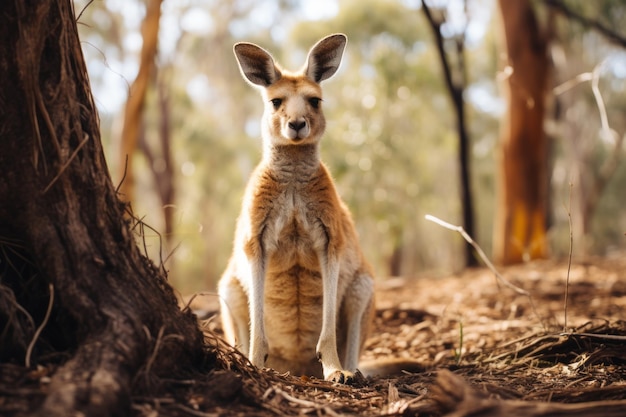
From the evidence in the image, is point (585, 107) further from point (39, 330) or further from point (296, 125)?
point (39, 330)

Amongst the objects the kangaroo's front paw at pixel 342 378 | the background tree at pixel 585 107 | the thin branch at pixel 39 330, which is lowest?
the kangaroo's front paw at pixel 342 378

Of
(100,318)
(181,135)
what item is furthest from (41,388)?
(181,135)

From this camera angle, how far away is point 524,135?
10.9 meters

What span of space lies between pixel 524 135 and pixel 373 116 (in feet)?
26.1

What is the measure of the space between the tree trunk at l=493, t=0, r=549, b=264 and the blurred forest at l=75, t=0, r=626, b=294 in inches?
22.6

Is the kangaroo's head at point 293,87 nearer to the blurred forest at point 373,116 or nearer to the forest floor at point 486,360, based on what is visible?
the forest floor at point 486,360

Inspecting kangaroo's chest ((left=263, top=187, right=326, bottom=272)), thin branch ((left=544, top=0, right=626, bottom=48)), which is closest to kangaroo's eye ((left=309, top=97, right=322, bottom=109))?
kangaroo's chest ((left=263, top=187, right=326, bottom=272))

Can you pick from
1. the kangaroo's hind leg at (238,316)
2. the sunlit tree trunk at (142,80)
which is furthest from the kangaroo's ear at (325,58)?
the sunlit tree trunk at (142,80)

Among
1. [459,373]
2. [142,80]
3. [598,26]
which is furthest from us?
[142,80]

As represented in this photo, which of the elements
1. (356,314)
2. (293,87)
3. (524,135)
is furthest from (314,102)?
(524,135)

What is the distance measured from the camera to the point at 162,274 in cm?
319

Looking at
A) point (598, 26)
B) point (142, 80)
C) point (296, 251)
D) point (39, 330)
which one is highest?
point (142, 80)

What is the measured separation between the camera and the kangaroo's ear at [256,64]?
442 centimetres

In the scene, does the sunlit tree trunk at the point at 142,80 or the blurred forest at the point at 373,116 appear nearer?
the sunlit tree trunk at the point at 142,80
